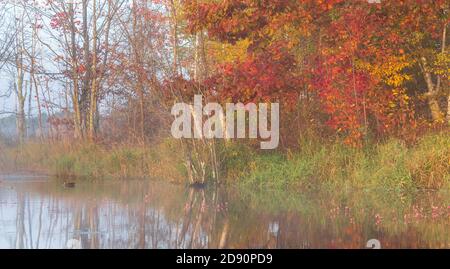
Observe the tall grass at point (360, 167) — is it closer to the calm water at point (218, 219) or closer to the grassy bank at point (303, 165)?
the grassy bank at point (303, 165)

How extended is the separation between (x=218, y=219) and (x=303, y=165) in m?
4.96

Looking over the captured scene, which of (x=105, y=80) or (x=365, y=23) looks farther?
(x=105, y=80)

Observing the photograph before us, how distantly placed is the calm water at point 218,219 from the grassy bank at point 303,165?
705 millimetres

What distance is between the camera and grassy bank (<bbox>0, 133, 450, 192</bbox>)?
1502 centimetres

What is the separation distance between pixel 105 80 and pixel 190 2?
9.78m

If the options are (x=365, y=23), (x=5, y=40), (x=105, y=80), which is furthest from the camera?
(x=105, y=80)

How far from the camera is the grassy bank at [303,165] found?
15023mm

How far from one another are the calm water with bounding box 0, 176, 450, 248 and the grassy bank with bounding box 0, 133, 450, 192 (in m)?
0.71

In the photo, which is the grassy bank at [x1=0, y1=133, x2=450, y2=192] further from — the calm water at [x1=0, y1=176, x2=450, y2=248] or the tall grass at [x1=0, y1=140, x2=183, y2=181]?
the calm water at [x1=0, y1=176, x2=450, y2=248]

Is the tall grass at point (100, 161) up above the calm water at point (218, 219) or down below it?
above

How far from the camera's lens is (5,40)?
76.6ft

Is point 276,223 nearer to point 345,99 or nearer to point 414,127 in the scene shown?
point 345,99

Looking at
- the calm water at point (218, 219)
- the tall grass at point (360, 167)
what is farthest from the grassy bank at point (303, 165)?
the calm water at point (218, 219)

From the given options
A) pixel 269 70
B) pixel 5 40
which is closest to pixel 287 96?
pixel 269 70
